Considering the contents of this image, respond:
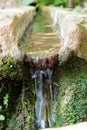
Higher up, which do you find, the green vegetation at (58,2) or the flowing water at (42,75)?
the flowing water at (42,75)

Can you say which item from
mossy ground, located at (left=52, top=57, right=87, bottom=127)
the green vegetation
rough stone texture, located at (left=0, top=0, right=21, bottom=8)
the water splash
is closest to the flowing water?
the water splash

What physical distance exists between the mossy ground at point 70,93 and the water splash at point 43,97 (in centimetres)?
10

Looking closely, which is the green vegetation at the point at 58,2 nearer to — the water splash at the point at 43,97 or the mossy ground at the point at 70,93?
the mossy ground at the point at 70,93

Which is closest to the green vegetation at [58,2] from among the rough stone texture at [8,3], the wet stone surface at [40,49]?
the rough stone texture at [8,3]

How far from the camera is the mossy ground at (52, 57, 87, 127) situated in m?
4.91

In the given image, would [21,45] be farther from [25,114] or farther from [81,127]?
[81,127]

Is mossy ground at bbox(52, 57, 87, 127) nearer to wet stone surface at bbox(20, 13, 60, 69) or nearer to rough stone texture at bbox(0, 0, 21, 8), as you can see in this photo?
wet stone surface at bbox(20, 13, 60, 69)

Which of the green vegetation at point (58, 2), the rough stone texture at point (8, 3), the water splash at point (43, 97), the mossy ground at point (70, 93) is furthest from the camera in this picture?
the rough stone texture at point (8, 3)

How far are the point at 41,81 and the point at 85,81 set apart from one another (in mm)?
655

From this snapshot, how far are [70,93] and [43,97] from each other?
0.43 metres

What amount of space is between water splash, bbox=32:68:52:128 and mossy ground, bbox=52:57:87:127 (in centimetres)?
10

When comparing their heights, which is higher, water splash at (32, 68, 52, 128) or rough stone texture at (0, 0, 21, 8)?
water splash at (32, 68, 52, 128)

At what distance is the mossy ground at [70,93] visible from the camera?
491cm

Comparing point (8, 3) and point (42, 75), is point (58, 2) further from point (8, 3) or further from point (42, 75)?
point (42, 75)
